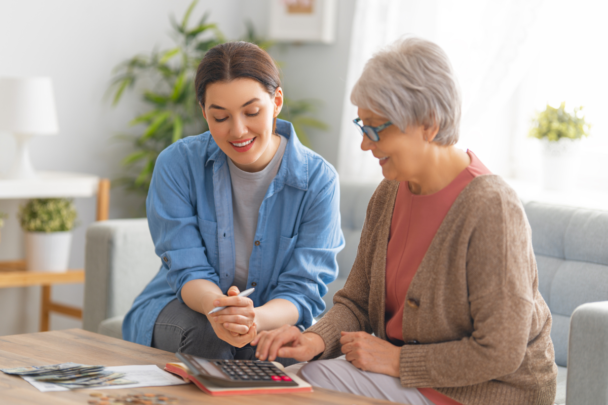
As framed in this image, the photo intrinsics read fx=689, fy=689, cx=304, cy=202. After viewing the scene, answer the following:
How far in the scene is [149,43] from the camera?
3.62 m

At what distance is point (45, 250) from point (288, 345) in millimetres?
1841

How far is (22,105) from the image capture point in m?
2.78

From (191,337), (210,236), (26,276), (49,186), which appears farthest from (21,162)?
(191,337)

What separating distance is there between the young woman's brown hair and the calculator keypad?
666 mm

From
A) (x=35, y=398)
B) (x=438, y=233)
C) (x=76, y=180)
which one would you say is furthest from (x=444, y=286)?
(x=76, y=180)

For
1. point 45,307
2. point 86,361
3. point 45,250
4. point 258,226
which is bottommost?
point 45,307

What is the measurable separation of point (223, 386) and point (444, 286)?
1.51ft

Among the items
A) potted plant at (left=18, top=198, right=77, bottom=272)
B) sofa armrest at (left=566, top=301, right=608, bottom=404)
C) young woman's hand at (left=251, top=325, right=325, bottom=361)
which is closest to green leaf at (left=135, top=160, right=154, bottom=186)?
potted plant at (left=18, top=198, right=77, bottom=272)

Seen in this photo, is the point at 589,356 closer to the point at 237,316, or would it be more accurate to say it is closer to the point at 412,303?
the point at 412,303

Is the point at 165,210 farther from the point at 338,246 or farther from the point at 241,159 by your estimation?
the point at 338,246

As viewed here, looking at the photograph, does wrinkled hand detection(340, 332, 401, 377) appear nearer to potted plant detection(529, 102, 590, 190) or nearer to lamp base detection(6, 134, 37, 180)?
potted plant detection(529, 102, 590, 190)

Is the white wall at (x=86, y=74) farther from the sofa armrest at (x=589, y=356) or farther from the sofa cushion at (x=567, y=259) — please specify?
the sofa armrest at (x=589, y=356)

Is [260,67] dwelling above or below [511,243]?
above

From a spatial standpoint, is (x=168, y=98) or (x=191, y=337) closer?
(x=191, y=337)
